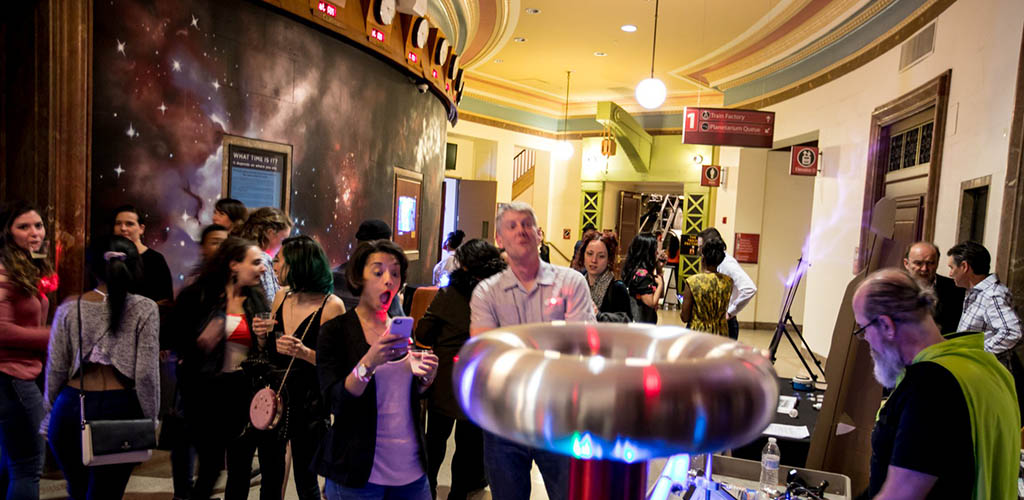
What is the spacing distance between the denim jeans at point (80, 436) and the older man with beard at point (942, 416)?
2.67 meters

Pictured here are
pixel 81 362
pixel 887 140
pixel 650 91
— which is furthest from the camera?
pixel 650 91

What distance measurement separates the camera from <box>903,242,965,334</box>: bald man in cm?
Answer: 407

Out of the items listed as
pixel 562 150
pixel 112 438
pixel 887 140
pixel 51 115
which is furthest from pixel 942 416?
pixel 562 150

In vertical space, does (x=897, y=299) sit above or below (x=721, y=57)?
below

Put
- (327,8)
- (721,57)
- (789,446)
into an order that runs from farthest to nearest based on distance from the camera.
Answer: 1. (721,57)
2. (327,8)
3. (789,446)

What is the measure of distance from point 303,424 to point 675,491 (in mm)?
1581

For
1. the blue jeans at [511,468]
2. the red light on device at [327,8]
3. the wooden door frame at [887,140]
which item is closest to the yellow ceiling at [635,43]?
the wooden door frame at [887,140]

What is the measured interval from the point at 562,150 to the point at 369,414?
12987mm

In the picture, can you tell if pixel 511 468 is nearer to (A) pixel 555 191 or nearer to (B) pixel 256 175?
(B) pixel 256 175

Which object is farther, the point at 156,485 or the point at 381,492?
the point at 156,485

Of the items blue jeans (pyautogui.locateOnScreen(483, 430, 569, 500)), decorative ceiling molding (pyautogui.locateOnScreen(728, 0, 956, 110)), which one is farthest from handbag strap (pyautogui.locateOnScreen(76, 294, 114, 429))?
decorative ceiling molding (pyautogui.locateOnScreen(728, 0, 956, 110))

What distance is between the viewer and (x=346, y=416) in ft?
6.44

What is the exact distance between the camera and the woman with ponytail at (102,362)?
235 cm

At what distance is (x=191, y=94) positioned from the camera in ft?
12.6
